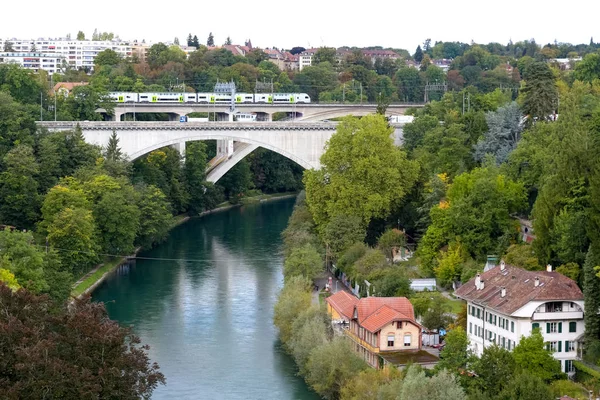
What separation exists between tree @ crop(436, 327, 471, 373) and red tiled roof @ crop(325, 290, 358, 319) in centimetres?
329

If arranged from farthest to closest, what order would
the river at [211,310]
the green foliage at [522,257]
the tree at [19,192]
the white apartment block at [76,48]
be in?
the white apartment block at [76,48] < the tree at [19,192] < the green foliage at [522,257] < the river at [211,310]

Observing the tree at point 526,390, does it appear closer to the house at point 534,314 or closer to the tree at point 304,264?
the house at point 534,314

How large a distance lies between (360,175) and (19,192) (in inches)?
427

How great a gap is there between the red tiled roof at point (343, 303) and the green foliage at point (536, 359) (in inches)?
202

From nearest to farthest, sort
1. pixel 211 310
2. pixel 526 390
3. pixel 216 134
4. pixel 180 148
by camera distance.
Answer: pixel 526 390, pixel 211 310, pixel 216 134, pixel 180 148

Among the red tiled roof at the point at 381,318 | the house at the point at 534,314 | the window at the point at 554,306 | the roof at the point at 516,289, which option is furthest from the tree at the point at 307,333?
the window at the point at 554,306

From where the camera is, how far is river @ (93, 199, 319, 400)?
88.4 ft

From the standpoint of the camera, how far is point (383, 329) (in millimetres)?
26828

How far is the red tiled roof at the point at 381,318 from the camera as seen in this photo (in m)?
26.8

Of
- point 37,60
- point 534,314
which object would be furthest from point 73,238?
point 37,60

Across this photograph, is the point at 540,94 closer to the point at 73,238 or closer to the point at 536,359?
the point at 73,238

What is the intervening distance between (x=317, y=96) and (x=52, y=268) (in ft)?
165

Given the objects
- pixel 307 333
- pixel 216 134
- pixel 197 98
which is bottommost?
pixel 307 333

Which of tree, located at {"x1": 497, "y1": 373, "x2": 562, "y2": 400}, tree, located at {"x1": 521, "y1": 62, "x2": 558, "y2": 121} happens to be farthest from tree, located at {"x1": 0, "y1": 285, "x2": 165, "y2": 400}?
tree, located at {"x1": 521, "y1": 62, "x2": 558, "y2": 121}
